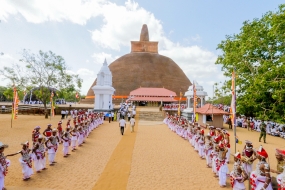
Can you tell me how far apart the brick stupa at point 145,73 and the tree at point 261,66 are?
94.0ft

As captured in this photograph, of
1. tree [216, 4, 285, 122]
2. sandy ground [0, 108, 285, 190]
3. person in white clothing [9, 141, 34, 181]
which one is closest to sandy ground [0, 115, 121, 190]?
sandy ground [0, 108, 285, 190]

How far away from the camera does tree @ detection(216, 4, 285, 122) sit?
1348 centimetres

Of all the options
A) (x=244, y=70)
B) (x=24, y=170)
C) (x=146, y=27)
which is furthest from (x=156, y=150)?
(x=146, y=27)

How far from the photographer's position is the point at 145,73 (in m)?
48.7

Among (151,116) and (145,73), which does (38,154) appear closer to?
(151,116)

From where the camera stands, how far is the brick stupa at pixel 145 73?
4659 centimetres

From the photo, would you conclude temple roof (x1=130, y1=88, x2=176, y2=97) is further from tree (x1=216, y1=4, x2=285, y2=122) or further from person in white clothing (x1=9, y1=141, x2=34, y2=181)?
person in white clothing (x1=9, y1=141, x2=34, y2=181)

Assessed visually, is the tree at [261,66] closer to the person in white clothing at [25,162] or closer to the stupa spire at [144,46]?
the person in white clothing at [25,162]

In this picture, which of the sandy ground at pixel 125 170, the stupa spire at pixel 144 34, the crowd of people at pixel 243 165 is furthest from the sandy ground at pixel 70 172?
the stupa spire at pixel 144 34

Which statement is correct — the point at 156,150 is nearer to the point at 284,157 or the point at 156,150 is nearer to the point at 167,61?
the point at 284,157

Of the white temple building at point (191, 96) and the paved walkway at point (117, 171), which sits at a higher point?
the white temple building at point (191, 96)

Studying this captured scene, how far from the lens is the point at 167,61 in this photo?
54625 mm

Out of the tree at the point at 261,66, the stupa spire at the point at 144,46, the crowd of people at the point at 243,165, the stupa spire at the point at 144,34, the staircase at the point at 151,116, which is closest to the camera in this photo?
the crowd of people at the point at 243,165

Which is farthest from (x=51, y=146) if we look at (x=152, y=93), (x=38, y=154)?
(x=152, y=93)
